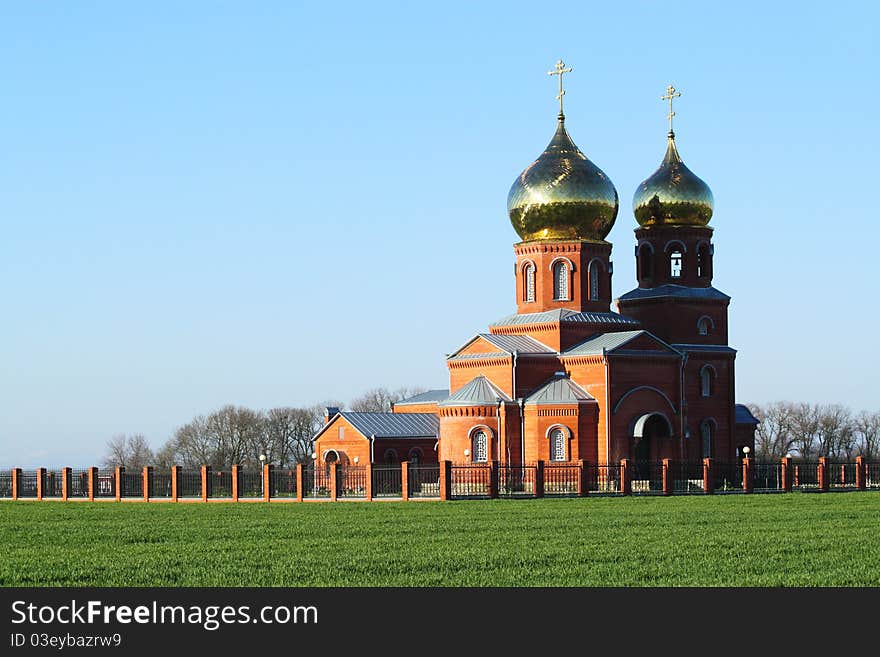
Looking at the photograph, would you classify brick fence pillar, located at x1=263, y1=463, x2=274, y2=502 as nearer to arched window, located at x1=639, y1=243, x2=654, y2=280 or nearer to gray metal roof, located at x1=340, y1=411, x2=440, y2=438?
gray metal roof, located at x1=340, y1=411, x2=440, y2=438

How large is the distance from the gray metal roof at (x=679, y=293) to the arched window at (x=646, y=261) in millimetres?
450

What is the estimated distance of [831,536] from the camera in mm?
18547

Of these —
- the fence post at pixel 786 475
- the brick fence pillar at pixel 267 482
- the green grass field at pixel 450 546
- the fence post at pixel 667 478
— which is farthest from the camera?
the fence post at pixel 786 475

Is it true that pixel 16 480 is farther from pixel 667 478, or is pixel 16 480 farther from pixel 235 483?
pixel 667 478

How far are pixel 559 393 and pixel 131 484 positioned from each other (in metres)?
11.6

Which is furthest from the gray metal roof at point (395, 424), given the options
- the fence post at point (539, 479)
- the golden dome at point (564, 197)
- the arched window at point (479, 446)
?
the fence post at point (539, 479)

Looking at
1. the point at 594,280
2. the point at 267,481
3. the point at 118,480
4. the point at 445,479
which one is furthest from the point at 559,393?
the point at 118,480

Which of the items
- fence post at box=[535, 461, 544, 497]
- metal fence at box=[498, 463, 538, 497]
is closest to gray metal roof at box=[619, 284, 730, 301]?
metal fence at box=[498, 463, 538, 497]

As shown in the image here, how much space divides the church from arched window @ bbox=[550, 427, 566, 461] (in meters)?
0.04

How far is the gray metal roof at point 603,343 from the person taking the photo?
1570 inches

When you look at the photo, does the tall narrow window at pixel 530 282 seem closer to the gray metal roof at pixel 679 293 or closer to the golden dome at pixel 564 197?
the golden dome at pixel 564 197

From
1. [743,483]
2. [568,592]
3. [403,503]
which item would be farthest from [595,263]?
[568,592]

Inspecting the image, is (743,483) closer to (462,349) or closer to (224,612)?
(462,349)

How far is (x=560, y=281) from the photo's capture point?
137ft
